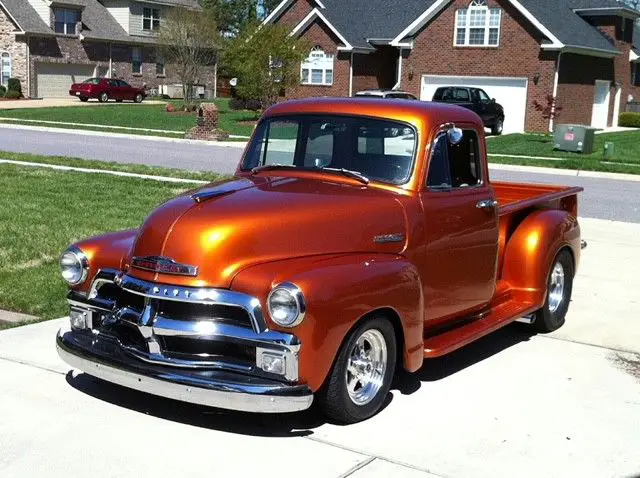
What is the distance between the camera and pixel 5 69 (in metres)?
53.1

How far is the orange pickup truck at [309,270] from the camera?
464 cm


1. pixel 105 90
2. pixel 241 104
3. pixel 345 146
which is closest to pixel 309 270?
pixel 345 146

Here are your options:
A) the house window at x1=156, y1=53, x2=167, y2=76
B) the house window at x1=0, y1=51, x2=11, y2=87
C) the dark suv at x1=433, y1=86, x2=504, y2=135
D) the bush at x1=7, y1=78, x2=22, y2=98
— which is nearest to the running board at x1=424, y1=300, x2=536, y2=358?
the dark suv at x1=433, y1=86, x2=504, y2=135

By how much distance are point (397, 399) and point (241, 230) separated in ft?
5.04

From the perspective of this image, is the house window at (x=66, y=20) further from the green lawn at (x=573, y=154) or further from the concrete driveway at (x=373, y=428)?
the concrete driveway at (x=373, y=428)

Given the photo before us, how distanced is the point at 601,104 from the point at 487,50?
7211 mm

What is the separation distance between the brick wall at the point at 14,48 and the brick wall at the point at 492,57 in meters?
24.8

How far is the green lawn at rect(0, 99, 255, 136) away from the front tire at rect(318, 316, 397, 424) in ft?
85.7

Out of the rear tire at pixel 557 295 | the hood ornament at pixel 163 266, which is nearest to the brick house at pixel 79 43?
the rear tire at pixel 557 295

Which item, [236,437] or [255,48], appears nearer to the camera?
[236,437]

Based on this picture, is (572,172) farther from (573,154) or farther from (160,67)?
(160,67)

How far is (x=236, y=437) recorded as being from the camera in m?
4.91

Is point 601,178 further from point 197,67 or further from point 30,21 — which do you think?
point 30,21

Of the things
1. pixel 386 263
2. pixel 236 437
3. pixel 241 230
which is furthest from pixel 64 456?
pixel 386 263
